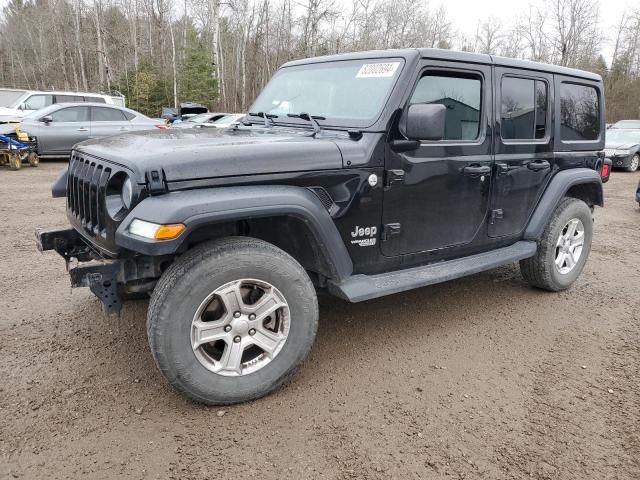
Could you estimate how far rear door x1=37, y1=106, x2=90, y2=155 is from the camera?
12.7 meters

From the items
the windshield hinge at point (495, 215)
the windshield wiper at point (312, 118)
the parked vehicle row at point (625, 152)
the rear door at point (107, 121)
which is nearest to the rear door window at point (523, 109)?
the windshield hinge at point (495, 215)

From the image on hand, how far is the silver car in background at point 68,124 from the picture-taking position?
41.6 ft

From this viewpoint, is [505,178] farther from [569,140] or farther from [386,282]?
[386,282]

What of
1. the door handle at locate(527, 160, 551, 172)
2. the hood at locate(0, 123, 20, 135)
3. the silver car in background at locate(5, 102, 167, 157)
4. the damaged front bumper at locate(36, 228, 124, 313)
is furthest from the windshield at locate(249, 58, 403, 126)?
the hood at locate(0, 123, 20, 135)

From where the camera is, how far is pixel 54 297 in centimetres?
434

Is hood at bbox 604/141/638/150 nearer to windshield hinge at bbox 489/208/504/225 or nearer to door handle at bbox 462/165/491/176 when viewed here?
windshield hinge at bbox 489/208/504/225

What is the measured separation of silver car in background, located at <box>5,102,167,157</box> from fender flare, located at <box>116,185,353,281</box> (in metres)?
11.3

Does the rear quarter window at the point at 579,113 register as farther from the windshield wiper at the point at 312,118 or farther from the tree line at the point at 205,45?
the tree line at the point at 205,45

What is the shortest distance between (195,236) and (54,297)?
7.42 ft

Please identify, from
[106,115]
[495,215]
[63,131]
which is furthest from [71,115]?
[495,215]

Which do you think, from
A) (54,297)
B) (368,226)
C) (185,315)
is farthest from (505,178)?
(54,297)

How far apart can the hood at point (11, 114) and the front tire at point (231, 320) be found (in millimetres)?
13874

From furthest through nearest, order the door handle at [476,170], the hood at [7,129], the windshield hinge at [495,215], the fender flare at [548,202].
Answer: the hood at [7,129]
the fender flare at [548,202]
the windshield hinge at [495,215]
the door handle at [476,170]

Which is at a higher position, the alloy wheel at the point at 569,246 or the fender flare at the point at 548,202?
the fender flare at the point at 548,202
